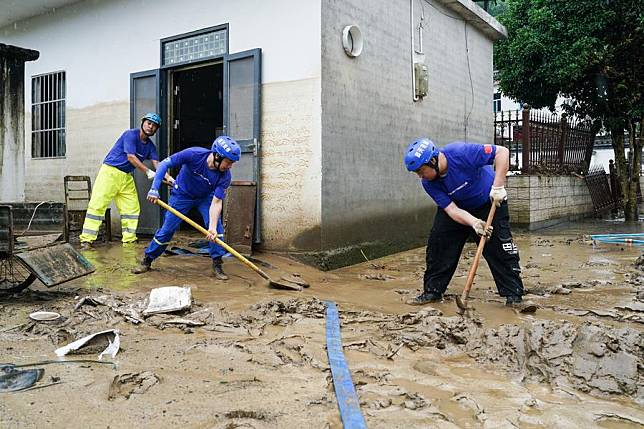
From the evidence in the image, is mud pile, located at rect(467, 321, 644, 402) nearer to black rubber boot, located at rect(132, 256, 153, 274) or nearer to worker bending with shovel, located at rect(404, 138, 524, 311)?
worker bending with shovel, located at rect(404, 138, 524, 311)

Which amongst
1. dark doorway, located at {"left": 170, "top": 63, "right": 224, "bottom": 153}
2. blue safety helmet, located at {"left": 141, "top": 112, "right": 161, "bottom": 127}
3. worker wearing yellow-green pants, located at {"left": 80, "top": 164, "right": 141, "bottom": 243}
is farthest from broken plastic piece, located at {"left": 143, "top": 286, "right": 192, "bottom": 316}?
dark doorway, located at {"left": 170, "top": 63, "right": 224, "bottom": 153}

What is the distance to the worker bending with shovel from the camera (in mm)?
4547

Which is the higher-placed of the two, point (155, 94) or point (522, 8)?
point (522, 8)

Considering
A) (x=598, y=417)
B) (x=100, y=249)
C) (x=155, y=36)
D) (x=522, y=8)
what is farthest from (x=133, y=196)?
(x=522, y=8)

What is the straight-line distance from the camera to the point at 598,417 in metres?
2.59

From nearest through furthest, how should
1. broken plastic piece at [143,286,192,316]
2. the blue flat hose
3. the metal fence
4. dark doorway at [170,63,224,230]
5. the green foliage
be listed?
the blue flat hose < broken plastic piece at [143,286,192,316] < dark doorway at [170,63,224,230] < the metal fence < the green foliage

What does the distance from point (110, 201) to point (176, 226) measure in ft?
7.05

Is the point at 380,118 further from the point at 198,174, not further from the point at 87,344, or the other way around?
the point at 87,344

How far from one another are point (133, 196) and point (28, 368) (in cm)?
508

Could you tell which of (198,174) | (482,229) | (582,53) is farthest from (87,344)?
(582,53)

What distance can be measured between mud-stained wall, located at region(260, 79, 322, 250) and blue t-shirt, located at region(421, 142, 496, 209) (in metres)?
2.04

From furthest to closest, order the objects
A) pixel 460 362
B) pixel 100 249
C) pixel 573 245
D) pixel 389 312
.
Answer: pixel 573 245, pixel 100 249, pixel 389 312, pixel 460 362

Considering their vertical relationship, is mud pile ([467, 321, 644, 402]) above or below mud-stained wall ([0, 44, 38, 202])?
below

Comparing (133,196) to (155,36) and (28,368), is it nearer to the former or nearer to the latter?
(155,36)
